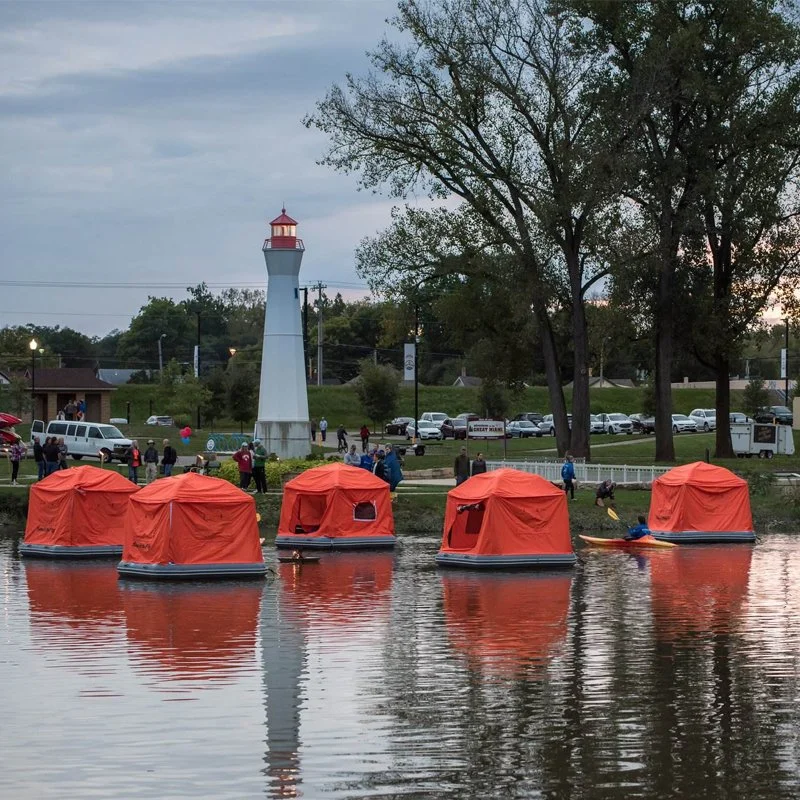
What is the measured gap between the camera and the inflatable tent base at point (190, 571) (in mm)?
29578

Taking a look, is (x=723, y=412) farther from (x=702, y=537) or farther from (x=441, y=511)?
(x=702, y=537)

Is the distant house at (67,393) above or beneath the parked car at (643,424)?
above

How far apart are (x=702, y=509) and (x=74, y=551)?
16121 mm

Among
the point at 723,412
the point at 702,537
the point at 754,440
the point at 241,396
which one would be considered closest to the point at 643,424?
the point at 241,396

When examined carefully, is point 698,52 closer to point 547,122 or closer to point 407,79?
point 547,122

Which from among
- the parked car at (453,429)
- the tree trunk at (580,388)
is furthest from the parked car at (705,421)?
the tree trunk at (580,388)

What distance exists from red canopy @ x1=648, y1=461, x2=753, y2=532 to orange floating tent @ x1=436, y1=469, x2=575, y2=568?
6.14 m

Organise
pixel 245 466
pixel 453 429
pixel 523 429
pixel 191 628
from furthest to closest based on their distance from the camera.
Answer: pixel 523 429, pixel 453 429, pixel 245 466, pixel 191 628

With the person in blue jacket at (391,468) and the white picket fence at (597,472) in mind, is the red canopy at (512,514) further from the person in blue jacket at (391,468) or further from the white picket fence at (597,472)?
the white picket fence at (597,472)

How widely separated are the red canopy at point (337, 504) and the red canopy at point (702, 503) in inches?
292

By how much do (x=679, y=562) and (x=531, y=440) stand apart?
5723 cm

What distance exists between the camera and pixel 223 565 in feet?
98.0

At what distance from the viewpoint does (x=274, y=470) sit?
49.6 metres

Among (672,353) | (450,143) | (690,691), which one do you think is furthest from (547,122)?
(690,691)
